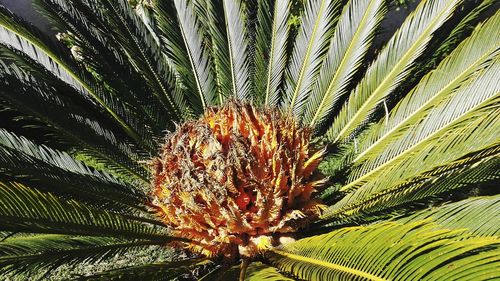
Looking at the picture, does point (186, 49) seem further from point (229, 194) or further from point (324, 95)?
point (229, 194)

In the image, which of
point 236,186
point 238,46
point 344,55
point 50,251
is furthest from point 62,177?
point 344,55

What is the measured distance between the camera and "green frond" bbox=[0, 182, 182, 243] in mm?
1729

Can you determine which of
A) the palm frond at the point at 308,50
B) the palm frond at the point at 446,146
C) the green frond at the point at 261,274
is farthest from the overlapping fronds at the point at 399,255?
the palm frond at the point at 308,50

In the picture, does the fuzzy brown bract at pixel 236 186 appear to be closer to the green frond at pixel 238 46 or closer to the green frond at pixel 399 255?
the green frond at pixel 399 255

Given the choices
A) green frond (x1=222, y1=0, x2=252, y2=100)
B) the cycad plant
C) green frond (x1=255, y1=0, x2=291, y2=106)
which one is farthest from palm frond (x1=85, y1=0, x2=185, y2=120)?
green frond (x1=255, y1=0, x2=291, y2=106)

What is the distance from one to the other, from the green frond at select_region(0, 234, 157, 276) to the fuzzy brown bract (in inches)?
16.5

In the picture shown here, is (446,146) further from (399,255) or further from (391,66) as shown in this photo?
(391,66)

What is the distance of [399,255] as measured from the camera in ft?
5.13

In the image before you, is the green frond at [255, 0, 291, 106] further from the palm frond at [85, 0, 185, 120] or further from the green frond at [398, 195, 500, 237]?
the green frond at [398, 195, 500, 237]

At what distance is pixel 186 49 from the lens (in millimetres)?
3965

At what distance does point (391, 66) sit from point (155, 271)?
212cm

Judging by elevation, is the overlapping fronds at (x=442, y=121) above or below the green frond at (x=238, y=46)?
below

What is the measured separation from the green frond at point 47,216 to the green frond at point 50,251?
3.4 inches

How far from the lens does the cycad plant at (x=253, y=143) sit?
6.27ft
